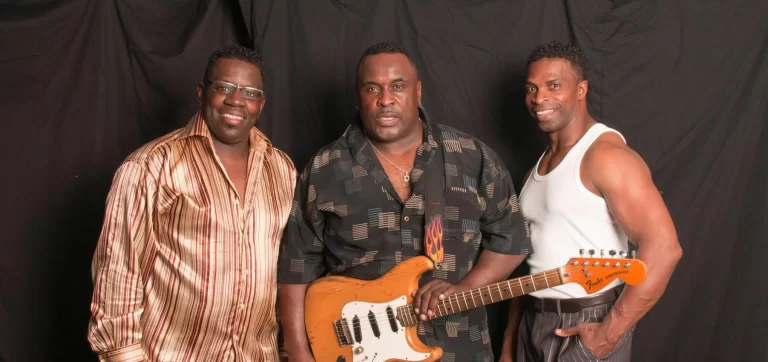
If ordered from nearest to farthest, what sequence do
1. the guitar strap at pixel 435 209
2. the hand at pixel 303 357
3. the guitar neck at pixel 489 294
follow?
the guitar neck at pixel 489 294
the guitar strap at pixel 435 209
the hand at pixel 303 357

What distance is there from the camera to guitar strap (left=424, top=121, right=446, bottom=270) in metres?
2.81

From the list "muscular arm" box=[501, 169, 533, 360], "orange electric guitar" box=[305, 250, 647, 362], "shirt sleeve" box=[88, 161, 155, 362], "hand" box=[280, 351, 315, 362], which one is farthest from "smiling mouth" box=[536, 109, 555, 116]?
"shirt sleeve" box=[88, 161, 155, 362]

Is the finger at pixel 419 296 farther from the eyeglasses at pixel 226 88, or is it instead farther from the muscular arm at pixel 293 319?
the eyeglasses at pixel 226 88

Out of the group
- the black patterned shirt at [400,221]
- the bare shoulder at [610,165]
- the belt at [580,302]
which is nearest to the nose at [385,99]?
the black patterned shirt at [400,221]

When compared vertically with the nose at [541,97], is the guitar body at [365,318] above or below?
below

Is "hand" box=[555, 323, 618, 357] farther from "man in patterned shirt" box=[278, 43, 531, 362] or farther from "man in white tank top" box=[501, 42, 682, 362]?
"man in patterned shirt" box=[278, 43, 531, 362]

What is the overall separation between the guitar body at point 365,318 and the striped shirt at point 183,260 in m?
0.24

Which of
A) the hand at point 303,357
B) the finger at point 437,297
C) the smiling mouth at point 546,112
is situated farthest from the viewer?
the smiling mouth at point 546,112

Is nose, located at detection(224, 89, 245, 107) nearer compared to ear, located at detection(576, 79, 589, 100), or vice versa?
nose, located at detection(224, 89, 245, 107)

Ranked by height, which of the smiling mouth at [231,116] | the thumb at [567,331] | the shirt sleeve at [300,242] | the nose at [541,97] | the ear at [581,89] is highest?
the ear at [581,89]

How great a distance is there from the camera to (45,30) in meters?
3.43

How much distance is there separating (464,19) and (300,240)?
5.37 ft

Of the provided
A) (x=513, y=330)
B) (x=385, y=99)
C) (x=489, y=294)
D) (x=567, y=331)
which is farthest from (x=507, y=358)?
(x=385, y=99)

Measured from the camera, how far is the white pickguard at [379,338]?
2.79 meters
